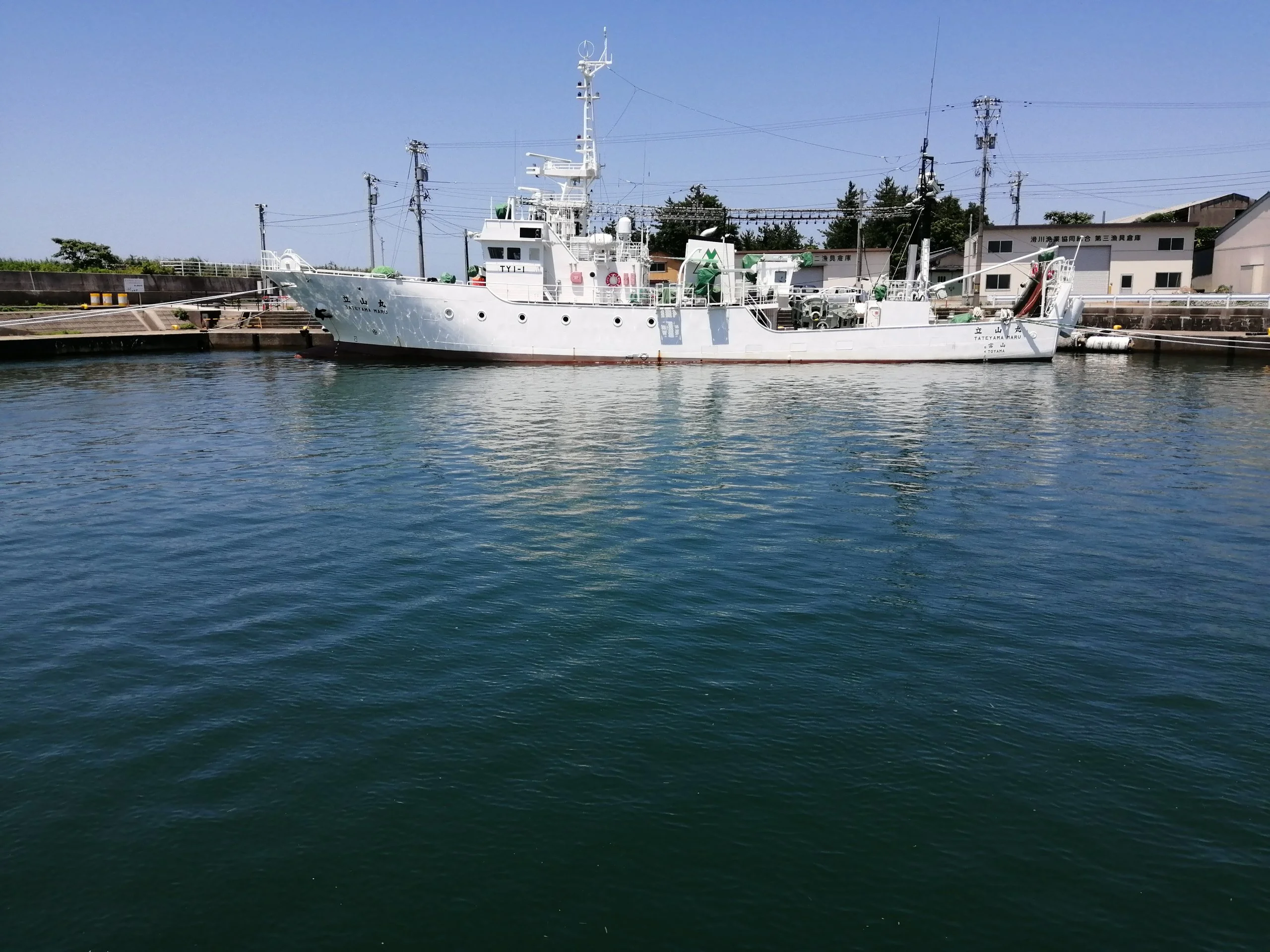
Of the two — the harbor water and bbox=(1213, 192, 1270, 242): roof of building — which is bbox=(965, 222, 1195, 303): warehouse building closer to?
bbox=(1213, 192, 1270, 242): roof of building

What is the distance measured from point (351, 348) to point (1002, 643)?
36120 mm

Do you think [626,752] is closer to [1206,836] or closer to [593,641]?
[593,641]

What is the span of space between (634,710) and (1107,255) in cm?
6118

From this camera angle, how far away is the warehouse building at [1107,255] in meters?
56.1

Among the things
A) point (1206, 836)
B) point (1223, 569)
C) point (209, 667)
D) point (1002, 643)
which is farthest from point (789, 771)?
point (1223, 569)

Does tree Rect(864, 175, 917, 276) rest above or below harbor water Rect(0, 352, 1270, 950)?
above

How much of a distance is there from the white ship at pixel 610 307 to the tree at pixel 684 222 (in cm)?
1910

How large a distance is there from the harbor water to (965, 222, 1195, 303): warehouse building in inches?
1800

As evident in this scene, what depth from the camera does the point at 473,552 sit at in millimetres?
11523

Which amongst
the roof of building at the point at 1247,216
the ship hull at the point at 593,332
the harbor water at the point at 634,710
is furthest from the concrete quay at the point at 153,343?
the roof of building at the point at 1247,216

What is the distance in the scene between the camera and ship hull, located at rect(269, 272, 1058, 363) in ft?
123

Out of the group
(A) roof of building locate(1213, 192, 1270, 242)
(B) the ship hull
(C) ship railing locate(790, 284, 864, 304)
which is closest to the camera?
(B) the ship hull

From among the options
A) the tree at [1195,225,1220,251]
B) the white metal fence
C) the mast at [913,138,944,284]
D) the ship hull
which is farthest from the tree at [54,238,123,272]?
the tree at [1195,225,1220,251]

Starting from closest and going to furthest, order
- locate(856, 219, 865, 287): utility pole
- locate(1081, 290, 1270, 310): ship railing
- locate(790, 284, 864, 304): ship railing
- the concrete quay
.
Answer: the concrete quay, locate(790, 284, 864, 304): ship railing, locate(1081, 290, 1270, 310): ship railing, locate(856, 219, 865, 287): utility pole
